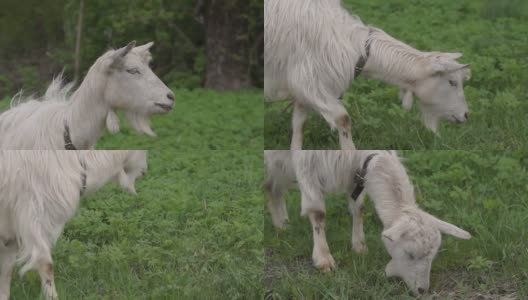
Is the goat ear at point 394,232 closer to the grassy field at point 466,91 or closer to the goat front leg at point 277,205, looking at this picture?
the grassy field at point 466,91

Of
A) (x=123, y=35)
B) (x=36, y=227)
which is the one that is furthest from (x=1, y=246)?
(x=123, y=35)

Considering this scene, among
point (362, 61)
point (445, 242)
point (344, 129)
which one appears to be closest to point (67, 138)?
point (344, 129)

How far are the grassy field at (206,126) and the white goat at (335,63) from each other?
1.72 feet

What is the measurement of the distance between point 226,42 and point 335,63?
737mm

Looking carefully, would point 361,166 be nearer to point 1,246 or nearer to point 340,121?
point 340,121

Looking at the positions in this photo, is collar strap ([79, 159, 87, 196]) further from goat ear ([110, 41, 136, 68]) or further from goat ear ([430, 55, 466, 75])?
goat ear ([430, 55, 466, 75])

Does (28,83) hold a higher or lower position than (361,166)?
higher

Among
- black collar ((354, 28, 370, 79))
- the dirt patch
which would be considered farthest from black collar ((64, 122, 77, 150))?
the dirt patch

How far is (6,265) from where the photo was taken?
13.1 ft

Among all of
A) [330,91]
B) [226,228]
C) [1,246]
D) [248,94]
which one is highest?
[330,91]

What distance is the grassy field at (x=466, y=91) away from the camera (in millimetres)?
3793

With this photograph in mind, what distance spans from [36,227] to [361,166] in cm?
147

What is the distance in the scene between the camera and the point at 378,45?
3852mm

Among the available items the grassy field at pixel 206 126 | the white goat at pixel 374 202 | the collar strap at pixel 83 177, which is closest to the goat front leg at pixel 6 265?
the collar strap at pixel 83 177
